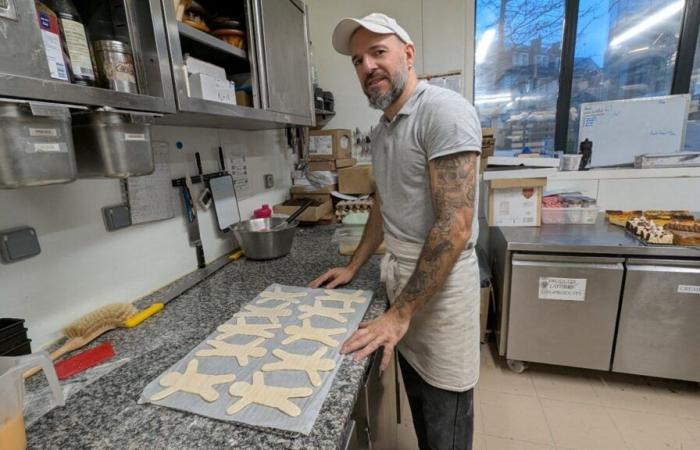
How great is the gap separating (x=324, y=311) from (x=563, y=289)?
4.30 ft

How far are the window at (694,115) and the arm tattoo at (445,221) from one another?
7.59 ft

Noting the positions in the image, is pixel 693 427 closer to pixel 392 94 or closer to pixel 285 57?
pixel 392 94

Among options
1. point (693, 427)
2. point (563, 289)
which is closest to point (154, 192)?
point (563, 289)

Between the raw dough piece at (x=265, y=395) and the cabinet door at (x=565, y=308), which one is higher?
the raw dough piece at (x=265, y=395)

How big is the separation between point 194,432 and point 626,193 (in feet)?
8.53

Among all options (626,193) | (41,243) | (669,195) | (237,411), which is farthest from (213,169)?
(669,195)

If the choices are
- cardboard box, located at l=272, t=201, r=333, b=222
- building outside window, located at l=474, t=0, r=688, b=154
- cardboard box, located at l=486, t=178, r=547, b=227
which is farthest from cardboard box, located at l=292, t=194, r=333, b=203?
building outside window, located at l=474, t=0, r=688, b=154

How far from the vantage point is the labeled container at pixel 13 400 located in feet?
1.66

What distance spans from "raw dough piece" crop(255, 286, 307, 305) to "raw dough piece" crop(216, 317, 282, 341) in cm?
14

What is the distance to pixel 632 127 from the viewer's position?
2158mm

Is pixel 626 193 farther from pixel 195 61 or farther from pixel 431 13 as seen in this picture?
pixel 195 61

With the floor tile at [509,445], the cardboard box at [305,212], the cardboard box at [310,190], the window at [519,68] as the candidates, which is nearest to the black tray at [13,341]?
the cardboard box at [305,212]

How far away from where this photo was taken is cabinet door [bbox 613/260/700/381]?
1.49 metres

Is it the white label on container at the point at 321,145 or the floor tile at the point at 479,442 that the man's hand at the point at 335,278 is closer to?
the floor tile at the point at 479,442
